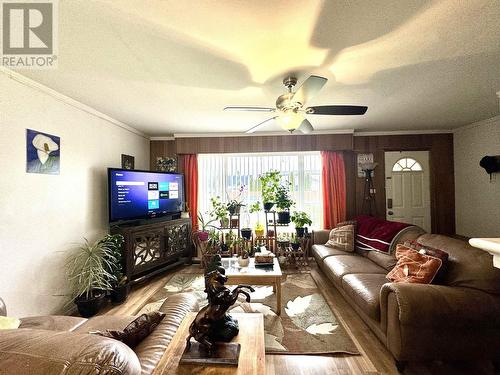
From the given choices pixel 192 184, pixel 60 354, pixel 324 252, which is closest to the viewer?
pixel 60 354

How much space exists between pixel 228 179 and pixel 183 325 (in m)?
3.33

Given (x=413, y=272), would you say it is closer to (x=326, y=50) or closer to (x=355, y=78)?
(x=355, y=78)

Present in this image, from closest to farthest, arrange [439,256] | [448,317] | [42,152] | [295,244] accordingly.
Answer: [448,317] → [439,256] → [42,152] → [295,244]

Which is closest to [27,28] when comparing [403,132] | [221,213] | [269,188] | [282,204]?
[221,213]

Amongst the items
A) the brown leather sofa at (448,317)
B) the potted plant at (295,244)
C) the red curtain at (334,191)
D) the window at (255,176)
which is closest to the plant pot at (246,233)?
the window at (255,176)

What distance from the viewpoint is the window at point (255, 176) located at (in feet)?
14.5

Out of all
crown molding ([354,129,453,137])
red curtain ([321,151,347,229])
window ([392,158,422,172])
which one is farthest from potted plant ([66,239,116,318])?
window ([392,158,422,172])

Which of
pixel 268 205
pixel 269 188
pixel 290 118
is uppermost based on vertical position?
pixel 290 118

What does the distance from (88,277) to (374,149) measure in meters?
4.81

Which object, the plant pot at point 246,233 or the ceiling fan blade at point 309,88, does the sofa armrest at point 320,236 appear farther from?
the ceiling fan blade at point 309,88

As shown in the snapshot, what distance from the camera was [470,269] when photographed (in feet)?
5.99

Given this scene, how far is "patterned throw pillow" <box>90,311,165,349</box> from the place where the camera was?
115 centimetres

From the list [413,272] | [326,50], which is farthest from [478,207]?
[326,50]

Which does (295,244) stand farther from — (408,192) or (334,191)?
(408,192)
